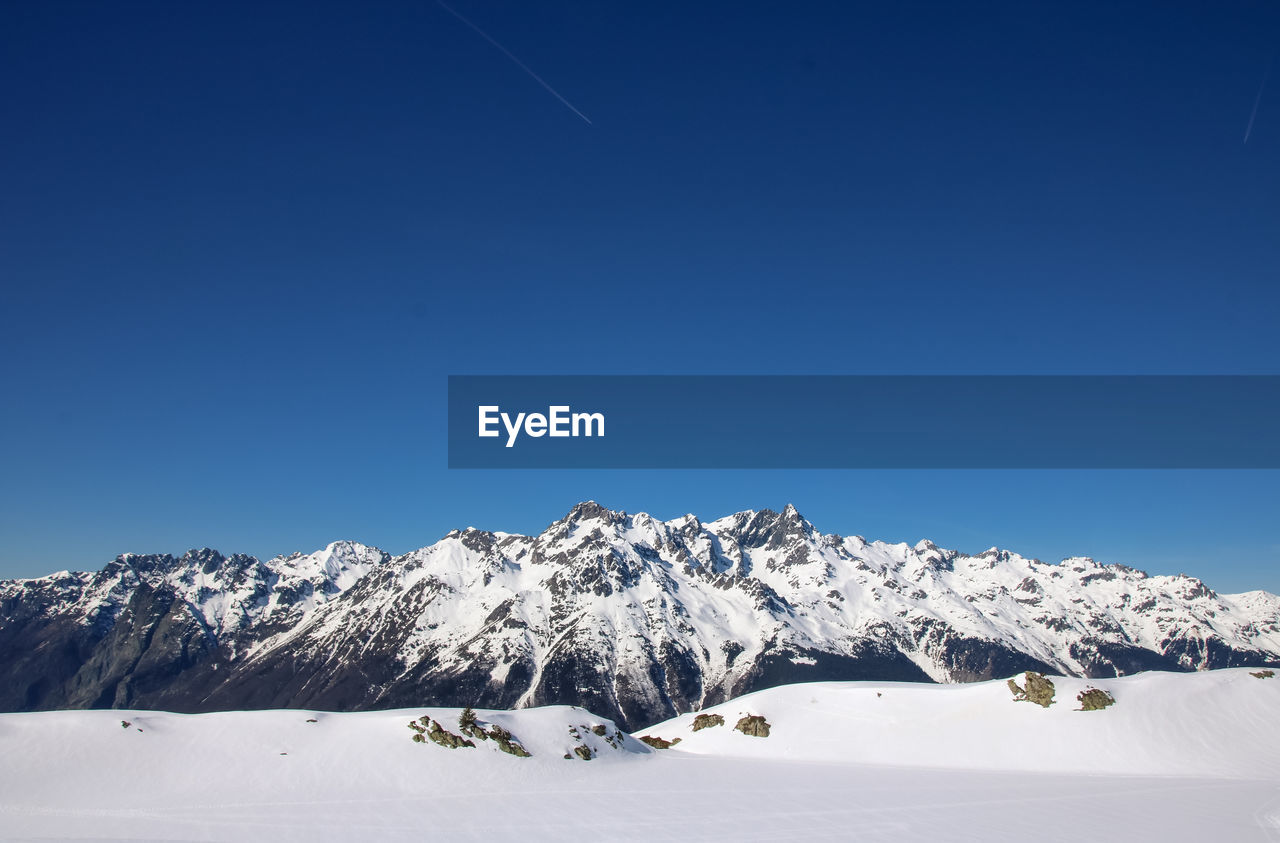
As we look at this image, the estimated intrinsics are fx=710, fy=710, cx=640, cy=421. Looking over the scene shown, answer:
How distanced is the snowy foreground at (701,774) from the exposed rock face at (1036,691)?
1.00m

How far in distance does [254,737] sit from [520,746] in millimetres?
18371

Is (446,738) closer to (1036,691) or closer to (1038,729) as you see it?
(1038,729)

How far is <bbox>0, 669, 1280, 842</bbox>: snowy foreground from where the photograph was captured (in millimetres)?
33406

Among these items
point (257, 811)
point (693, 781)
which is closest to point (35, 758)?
point (257, 811)

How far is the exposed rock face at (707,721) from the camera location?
80688 millimetres

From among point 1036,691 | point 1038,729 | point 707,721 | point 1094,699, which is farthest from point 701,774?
point 1094,699

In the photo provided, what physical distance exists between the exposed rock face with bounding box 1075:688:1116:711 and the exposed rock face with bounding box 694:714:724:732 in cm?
3581

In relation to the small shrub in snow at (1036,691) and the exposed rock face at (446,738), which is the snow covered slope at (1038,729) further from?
the exposed rock face at (446,738)

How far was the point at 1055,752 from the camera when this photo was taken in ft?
200

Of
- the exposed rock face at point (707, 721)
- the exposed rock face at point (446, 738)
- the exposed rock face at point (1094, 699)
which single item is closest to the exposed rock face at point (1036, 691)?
the exposed rock face at point (1094, 699)

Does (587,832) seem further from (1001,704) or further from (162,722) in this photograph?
(1001,704)

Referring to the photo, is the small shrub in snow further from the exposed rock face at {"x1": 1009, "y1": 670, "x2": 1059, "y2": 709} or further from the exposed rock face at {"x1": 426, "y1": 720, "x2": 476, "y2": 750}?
the exposed rock face at {"x1": 426, "y1": 720, "x2": 476, "y2": 750}

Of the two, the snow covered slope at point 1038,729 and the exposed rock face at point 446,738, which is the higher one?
the exposed rock face at point 446,738

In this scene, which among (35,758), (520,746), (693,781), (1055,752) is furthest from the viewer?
(1055,752)
